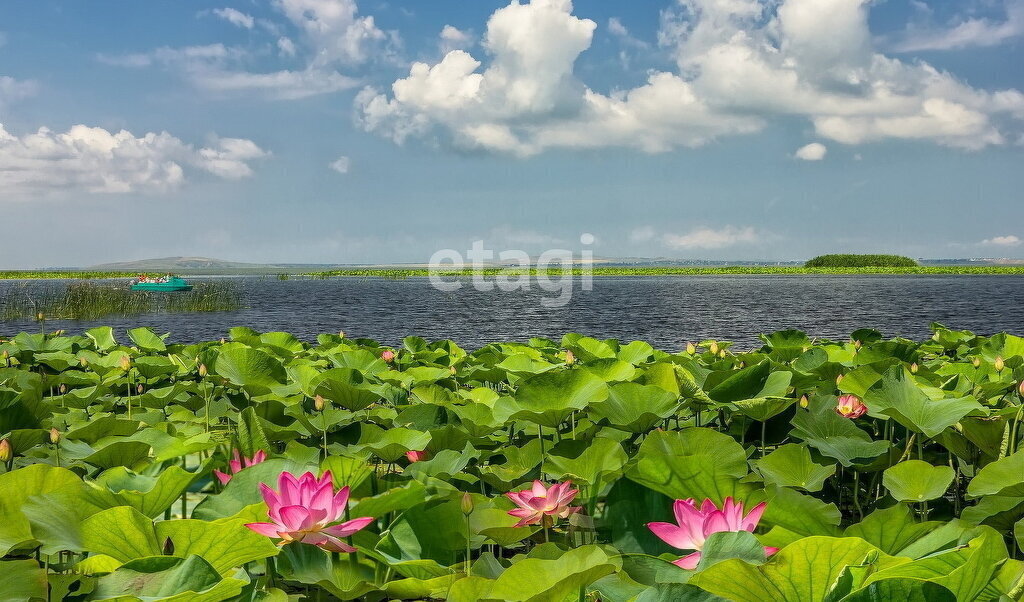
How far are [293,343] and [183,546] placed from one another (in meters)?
3.00

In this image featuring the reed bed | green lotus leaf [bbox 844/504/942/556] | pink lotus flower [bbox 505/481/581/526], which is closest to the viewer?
green lotus leaf [bbox 844/504/942/556]

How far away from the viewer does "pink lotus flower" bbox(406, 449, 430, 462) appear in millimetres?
1812

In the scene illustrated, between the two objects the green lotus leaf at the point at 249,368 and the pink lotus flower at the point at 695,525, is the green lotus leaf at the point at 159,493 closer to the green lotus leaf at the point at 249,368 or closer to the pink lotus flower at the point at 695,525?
the pink lotus flower at the point at 695,525

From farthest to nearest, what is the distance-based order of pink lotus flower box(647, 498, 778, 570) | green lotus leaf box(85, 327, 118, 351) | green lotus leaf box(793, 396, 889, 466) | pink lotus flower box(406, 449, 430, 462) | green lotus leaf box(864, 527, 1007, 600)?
1. green lotus leaf box(85, 327, 118, 351)
2. pink lotus flower box(406, 449, 430, 462)
3. green lotus leaf box(793, 396, 889, 466)
4. pink lotus flower box(647, 498, 778, 570)
5. green lotus leaf box(864, 527, 1007, 600)

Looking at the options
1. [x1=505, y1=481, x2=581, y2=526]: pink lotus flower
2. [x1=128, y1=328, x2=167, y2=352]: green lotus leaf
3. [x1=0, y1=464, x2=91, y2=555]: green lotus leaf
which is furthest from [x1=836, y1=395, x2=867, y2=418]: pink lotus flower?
[x1=128, y1=328, x2=167, y2=352]: green lotus leaf

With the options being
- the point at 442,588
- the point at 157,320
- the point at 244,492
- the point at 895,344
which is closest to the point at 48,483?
the point at 244,492

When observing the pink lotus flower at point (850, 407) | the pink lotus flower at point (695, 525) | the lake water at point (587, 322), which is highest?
the pink lotus flower at point (695, 525)

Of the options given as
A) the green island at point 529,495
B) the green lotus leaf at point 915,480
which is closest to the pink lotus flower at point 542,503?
the green island at point 529,495

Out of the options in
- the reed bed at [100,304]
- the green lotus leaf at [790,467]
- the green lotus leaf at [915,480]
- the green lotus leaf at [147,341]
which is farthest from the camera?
the reed bed at [100,304]

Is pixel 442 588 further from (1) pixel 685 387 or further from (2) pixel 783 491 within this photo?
(1) pixel 685 387

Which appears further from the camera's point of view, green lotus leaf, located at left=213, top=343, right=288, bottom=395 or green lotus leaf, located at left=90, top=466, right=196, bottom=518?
green lotus leaf, located at left=213, top=343, right=288, bottom=395

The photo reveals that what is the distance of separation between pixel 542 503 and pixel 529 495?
0.10 feet

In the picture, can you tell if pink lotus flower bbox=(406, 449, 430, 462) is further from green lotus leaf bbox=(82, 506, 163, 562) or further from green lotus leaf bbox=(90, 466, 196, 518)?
green lotus leaf bbox=(82, 506, 163, 562)

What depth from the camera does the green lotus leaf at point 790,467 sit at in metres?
1.58
